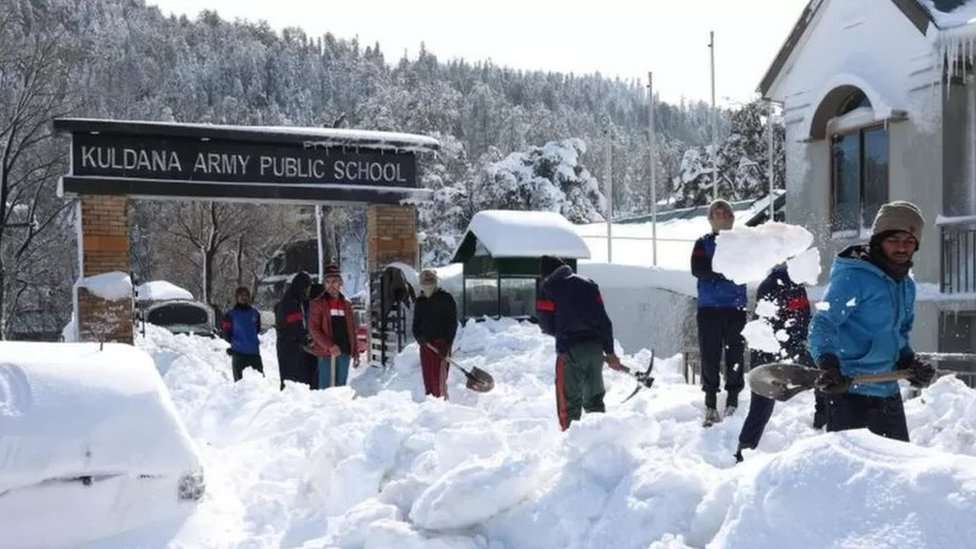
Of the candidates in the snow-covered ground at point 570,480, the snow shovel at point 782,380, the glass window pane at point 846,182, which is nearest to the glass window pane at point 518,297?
the glass window pane at point 846,182

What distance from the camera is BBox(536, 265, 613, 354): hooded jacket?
7.09 meters

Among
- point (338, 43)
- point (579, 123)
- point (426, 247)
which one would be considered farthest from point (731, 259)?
point (338, 43)

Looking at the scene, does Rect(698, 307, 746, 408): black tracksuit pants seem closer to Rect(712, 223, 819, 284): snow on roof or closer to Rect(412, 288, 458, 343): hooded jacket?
Rect(712, 223, 819, 284): snow on roof

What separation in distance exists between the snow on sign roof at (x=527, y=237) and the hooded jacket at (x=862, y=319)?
50.6 feet

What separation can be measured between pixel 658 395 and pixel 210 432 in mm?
4314

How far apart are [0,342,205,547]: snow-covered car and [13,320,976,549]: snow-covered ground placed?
165 mm

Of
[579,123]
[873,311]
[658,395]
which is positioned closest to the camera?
[873,311]

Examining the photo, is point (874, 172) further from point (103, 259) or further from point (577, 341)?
point (103, 259)

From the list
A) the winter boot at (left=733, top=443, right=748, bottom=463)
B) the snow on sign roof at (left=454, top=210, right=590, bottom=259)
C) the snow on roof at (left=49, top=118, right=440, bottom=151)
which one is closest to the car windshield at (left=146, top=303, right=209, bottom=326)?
the snow on sign roof at (left=454, top=210, right=590, bottom=259)

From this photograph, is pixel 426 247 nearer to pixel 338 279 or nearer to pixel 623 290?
pixel 623 290

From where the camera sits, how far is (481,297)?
21812 mm

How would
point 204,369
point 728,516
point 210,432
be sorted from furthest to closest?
point 204,369
point 210,432
point 728,516

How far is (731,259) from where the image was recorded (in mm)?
6680

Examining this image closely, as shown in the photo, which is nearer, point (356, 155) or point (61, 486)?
point (61, 486)
